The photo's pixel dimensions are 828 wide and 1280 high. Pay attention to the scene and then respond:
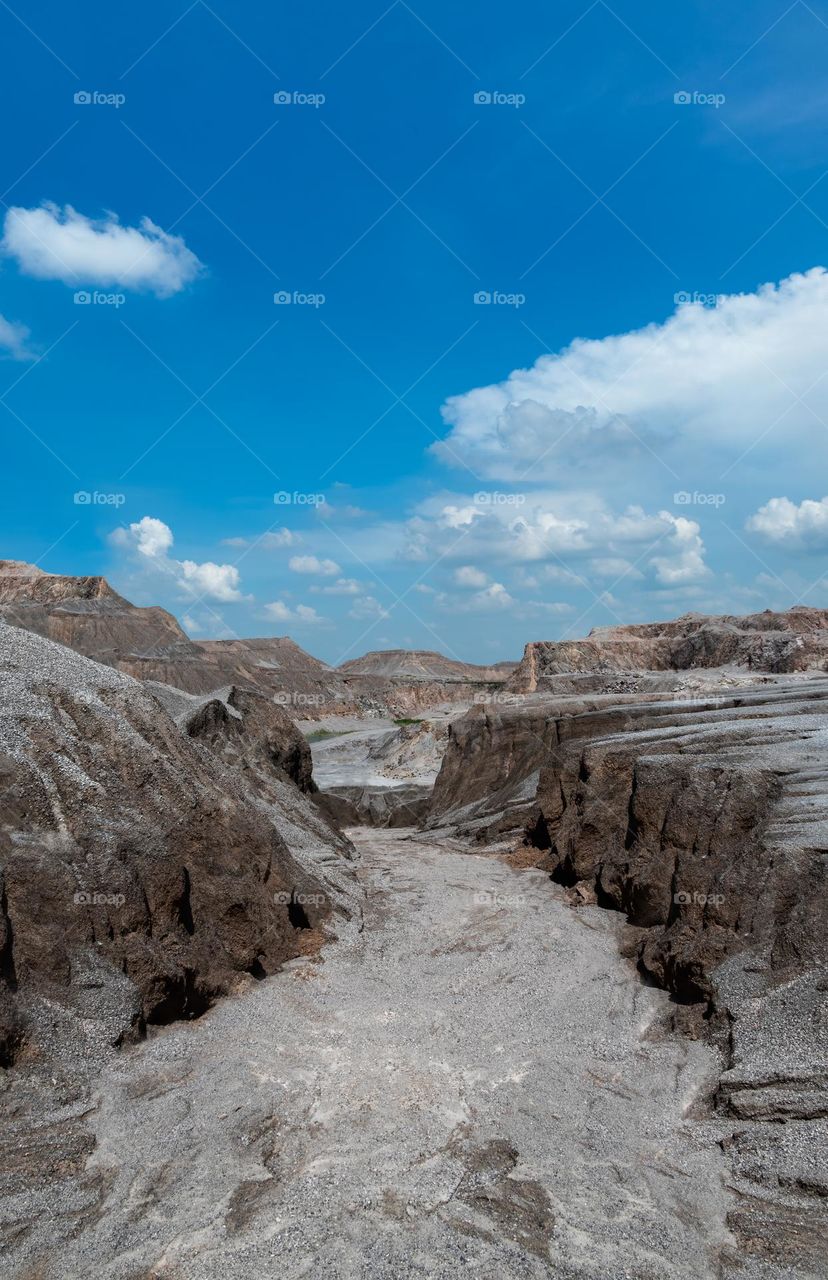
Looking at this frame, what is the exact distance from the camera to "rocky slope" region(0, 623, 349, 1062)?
761cm

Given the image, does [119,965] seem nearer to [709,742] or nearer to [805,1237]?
[805,1237]

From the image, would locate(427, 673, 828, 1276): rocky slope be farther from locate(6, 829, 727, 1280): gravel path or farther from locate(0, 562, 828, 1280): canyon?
locate(6, 829, 727, 1280): gravel path

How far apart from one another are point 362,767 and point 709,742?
93.3ft

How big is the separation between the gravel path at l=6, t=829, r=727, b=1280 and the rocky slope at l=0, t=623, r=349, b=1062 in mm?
565

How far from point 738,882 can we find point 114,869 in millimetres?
6667

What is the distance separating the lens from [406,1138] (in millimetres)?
6363

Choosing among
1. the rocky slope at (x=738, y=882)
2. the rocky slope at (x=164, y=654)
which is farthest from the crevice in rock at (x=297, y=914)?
the rocky slope at (x=164, y=654)

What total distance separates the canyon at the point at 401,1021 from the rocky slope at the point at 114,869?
0.10 ft

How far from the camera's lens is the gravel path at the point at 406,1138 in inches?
200

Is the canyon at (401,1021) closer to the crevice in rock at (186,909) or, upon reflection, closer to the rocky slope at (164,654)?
the crevice in rock at (186,909)

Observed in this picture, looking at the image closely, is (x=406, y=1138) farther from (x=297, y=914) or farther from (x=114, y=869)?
(x=297, y=914)

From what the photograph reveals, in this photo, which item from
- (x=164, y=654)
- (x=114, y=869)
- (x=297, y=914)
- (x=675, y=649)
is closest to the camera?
(x=114, y=869)

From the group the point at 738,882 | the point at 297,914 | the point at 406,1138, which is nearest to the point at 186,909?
the point at 297,914

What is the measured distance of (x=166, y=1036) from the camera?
799 cm
